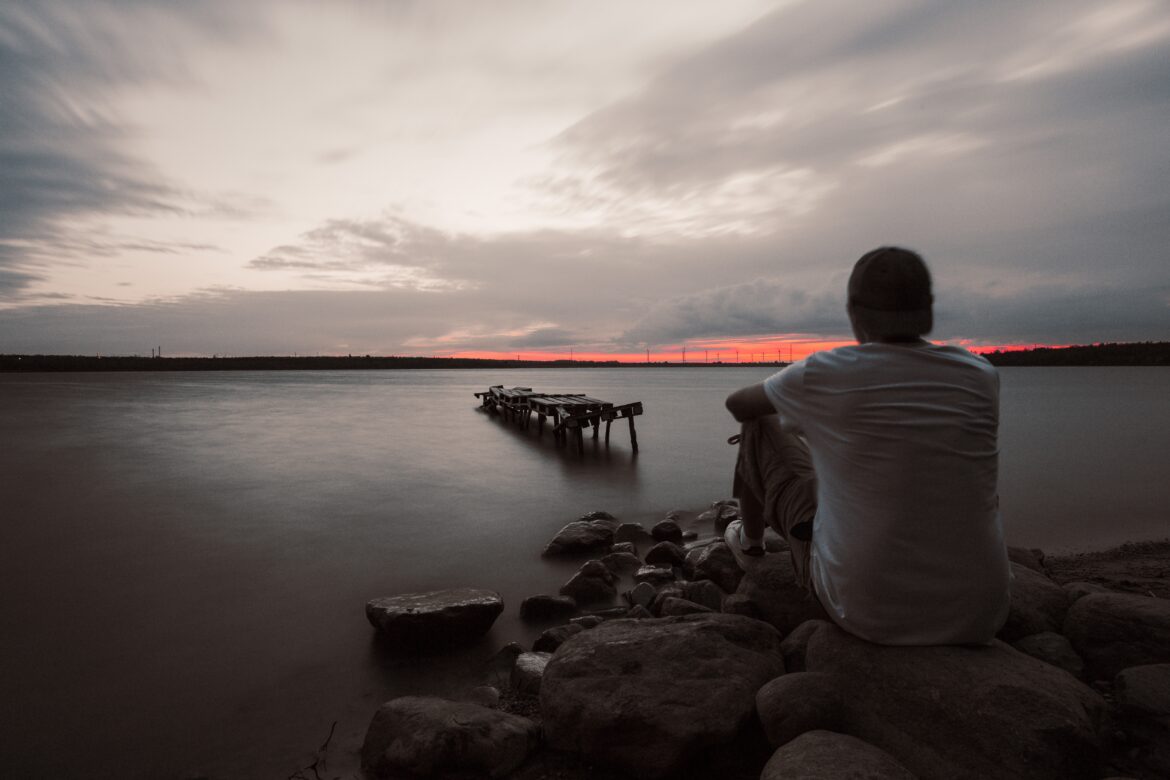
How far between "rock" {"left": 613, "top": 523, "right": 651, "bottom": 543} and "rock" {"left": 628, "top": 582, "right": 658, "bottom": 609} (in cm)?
214

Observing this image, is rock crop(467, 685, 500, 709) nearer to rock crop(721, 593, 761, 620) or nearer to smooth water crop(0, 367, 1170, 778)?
smooth water crop(0, 367, 1170, 778)

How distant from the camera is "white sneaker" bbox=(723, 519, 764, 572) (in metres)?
3.83

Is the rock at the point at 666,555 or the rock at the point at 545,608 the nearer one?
the rock at the point at 545,608

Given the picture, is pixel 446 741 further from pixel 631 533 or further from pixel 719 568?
pixel 631 533

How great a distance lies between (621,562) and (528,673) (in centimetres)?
259

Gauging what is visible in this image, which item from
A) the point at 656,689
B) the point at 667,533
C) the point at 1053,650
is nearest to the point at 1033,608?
the point at 1053,650

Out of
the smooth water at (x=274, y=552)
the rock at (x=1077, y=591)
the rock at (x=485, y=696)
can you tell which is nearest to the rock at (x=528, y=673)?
the rock at (x=485, y=696)

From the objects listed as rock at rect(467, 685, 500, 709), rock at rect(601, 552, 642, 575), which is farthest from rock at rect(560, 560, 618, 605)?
rock at rect(467, 685, 500, 709)

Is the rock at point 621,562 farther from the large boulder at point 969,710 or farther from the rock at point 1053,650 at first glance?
the large boulder at point 969,710

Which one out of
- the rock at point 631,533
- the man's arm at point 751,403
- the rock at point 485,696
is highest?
the man's arm at point 751,403

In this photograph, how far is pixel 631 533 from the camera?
7.78m

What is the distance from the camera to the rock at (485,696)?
3830 mm

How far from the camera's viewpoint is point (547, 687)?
10.5ft

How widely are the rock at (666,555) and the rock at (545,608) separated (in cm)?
138
